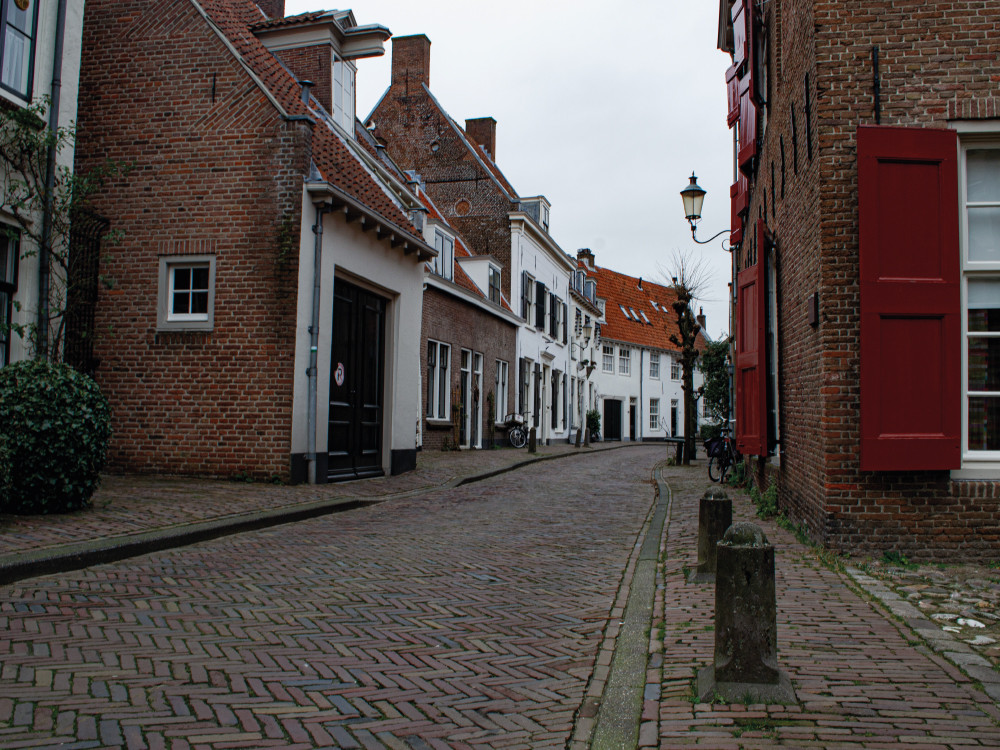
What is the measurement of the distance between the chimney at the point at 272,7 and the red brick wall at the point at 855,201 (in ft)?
45.1

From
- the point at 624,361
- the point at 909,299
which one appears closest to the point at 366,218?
the point at 909,299

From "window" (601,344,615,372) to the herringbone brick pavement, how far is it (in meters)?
34.7

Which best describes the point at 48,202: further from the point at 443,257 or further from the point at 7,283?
the point at 443,257


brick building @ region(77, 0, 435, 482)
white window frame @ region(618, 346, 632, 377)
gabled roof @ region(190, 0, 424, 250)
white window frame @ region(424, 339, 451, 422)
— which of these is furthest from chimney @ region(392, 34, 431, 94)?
white window frame @ region(618, 346, 632, 377)

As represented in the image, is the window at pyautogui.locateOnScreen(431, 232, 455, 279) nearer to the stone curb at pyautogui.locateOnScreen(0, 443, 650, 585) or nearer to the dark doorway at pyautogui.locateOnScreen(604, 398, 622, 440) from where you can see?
the stone curb at pyautogui.locateOnScreen(0, 443, 650, 585)

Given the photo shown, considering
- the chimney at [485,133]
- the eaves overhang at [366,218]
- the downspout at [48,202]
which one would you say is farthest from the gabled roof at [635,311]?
the downspout at [48,202]

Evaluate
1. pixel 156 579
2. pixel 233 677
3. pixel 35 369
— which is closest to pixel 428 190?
pixel 35 369

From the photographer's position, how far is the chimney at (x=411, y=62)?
28859mm

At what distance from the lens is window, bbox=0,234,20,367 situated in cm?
922

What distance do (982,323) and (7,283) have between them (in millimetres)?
9524

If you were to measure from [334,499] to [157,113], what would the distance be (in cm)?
620

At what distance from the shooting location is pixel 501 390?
88.5 feet

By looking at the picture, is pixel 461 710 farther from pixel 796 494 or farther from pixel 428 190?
pixel 428 190

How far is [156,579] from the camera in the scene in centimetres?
563
